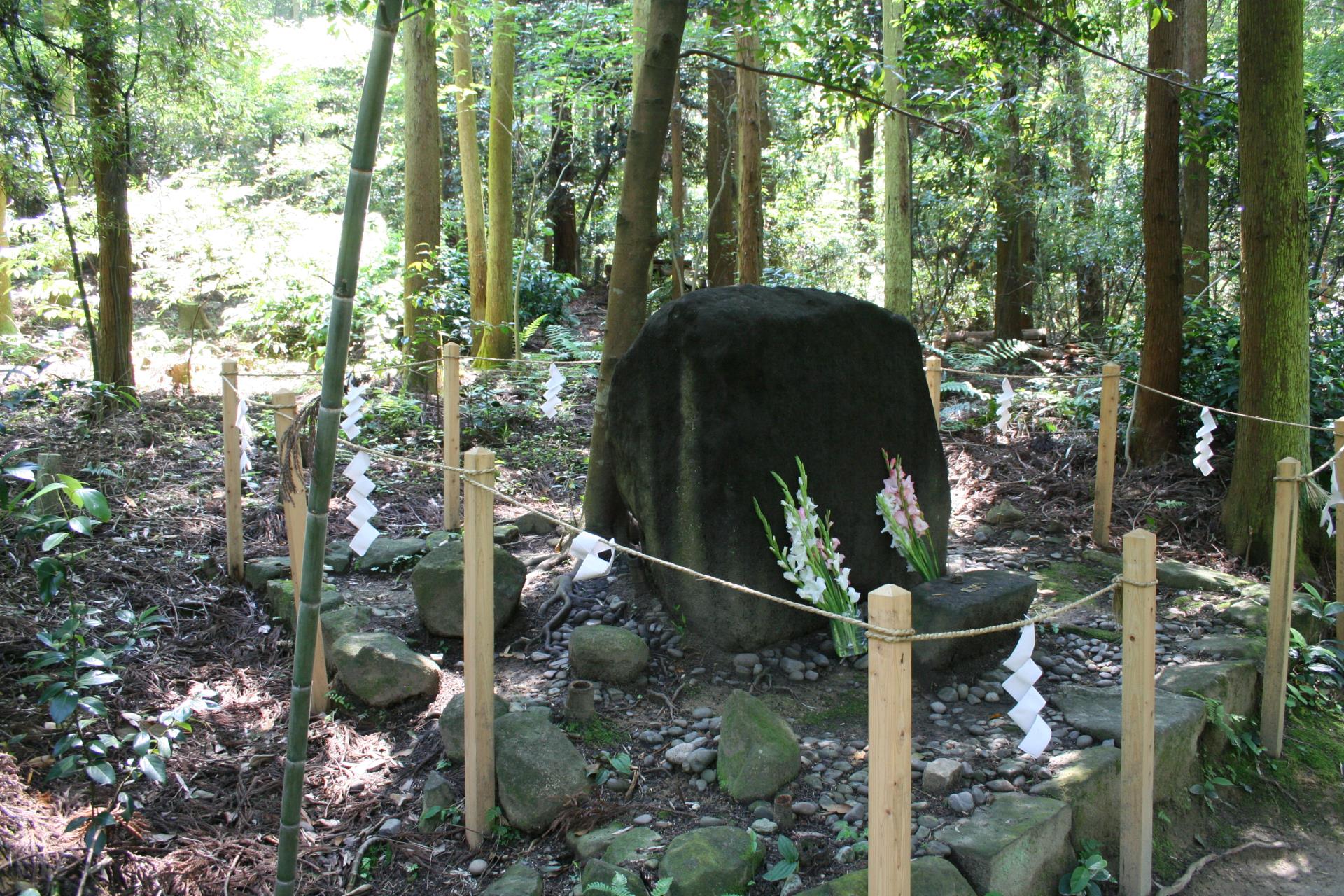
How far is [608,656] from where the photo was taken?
369cm

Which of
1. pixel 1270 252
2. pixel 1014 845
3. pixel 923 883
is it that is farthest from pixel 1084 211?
pixel 923 883

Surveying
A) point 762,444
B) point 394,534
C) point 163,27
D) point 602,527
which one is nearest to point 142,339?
point 163,27

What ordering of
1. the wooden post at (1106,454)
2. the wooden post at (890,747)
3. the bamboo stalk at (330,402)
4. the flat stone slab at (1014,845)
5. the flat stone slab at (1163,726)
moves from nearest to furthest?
the bamboo stalk at (330,402) → the wooden post at (890,747) → the flat stone slab at (1014,845) → the flat stone slab at (1163,726) → the wooden post at (1106,454)

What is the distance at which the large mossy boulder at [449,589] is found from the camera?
13.4ft

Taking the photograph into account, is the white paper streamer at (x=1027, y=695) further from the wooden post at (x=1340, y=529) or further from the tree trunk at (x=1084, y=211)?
the tree trunk at (x=1084, y=211)

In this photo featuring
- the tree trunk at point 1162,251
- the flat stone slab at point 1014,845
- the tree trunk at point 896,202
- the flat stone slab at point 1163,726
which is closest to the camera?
the flat stone slab at point 1014,845

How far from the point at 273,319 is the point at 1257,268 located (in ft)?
34.2

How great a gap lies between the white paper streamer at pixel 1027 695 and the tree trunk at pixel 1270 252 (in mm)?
3845

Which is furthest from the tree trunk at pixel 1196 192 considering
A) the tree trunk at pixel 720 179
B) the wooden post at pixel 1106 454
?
the tree trunk at pixel 720 179

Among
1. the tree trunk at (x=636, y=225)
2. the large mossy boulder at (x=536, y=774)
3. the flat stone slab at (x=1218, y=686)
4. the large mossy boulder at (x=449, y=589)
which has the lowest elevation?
the flat stone slab at (x=1218, y=686)

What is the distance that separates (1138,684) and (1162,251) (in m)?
4.78

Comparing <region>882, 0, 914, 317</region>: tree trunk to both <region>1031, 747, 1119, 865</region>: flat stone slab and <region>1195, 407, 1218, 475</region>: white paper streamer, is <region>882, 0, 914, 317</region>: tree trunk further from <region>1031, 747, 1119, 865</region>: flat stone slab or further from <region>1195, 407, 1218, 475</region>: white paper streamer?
A: <region>1031, 747, 1119, 865</region>: flat stone slab

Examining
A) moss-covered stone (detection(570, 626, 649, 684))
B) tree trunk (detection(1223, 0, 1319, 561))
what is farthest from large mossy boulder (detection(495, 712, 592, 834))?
tree trunk (detection(1223, 0, 1319, 561))

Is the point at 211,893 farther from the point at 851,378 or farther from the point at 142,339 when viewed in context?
the point at 142,339
